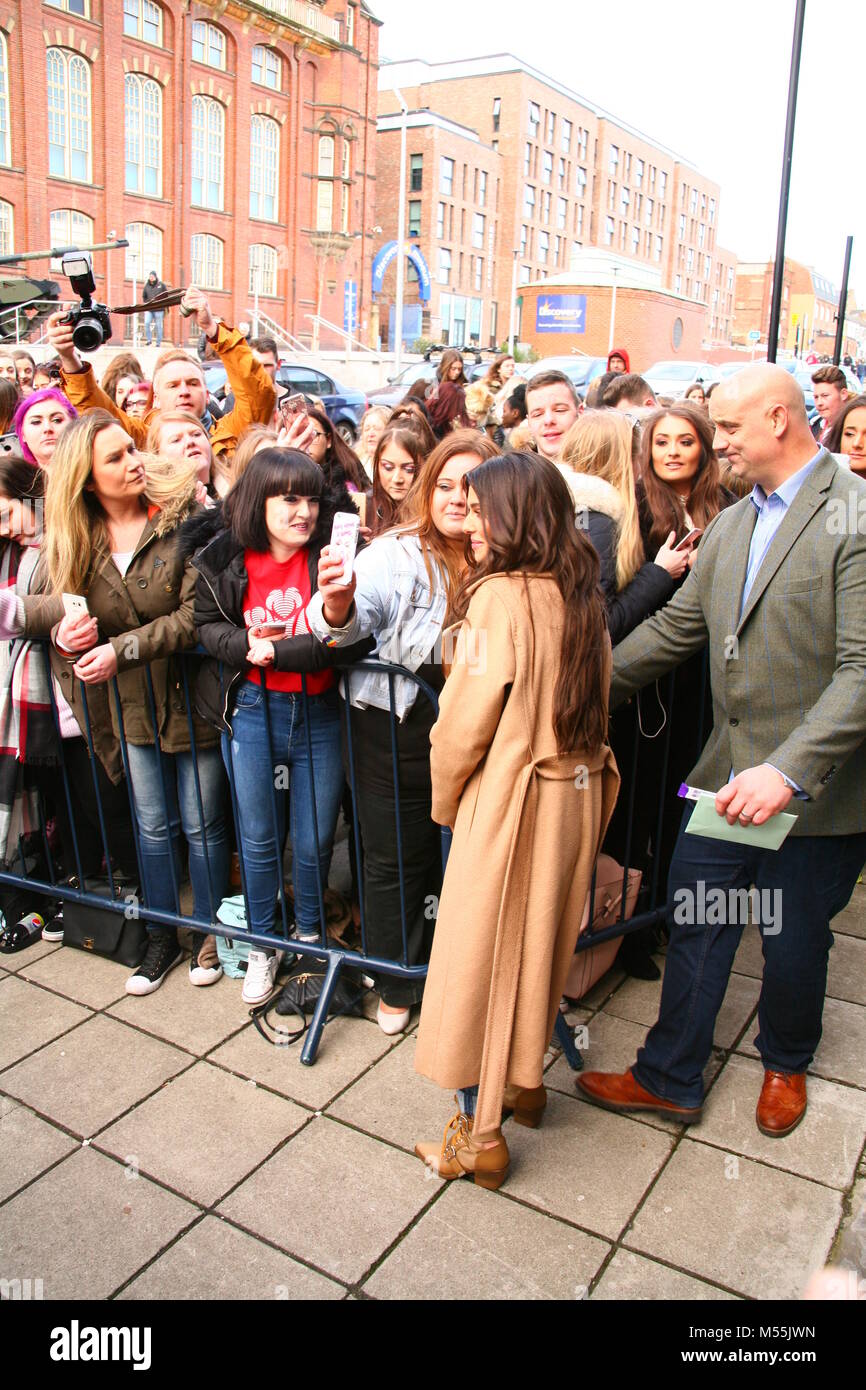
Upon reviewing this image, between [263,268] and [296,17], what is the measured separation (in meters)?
9.54

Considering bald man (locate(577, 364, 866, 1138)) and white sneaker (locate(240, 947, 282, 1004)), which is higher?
bald man (locate(577, 364, 866, 1138))

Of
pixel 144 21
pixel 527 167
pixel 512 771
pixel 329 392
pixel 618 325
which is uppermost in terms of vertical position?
pixel 527 167

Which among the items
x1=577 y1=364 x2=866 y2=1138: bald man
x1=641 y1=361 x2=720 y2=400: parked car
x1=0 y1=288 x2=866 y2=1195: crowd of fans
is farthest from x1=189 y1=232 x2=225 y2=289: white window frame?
x1=577 y1=364 x2=866 y2=1138: bald man

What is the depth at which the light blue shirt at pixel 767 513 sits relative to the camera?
286 cm

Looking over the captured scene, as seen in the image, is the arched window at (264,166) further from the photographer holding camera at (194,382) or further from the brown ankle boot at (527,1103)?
the brown ankle boot at (527,1103)

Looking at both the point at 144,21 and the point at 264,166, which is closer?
the point at 144,21

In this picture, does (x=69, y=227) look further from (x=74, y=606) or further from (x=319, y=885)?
(x=319, y=885)

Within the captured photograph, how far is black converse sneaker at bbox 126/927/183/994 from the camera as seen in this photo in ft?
12.7

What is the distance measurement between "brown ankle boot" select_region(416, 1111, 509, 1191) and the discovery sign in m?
64.6

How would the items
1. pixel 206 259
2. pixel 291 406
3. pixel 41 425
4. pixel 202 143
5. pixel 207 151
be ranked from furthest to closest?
1. pixel 206 259
2. pixel 207 151
3. pixel 202 143
4. pixel 291 406
5. pixel 41 425

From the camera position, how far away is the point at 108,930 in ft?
13.4

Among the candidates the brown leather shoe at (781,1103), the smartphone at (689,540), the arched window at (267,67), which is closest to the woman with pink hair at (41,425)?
the smartphone at (689,540)

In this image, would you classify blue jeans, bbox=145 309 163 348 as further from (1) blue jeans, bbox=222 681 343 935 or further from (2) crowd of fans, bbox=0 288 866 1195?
(1) blue jeans, bbox=222 681 343 935

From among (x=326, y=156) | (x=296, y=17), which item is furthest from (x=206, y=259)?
(x=296, y=17)
